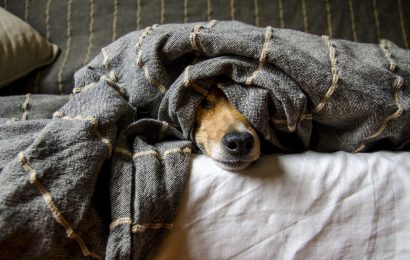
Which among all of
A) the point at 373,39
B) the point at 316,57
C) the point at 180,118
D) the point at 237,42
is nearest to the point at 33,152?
the point at 180,118

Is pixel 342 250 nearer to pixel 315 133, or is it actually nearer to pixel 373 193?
pixel 373 193

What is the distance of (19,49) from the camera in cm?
121

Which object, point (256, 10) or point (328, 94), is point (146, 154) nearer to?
point (328, 94)

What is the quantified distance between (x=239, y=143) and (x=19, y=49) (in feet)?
2.77

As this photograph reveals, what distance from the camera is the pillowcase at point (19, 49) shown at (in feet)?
3.88

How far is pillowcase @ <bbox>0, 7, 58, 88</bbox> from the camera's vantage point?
118 centimetres

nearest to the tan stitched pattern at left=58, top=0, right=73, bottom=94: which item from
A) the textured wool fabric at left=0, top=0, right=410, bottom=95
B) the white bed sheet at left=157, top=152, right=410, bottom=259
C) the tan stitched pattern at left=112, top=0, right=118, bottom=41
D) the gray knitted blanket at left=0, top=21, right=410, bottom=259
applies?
the textured wool fabric at left=0, top=0, right=410, bottom=95

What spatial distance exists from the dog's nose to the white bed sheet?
1.8 inches

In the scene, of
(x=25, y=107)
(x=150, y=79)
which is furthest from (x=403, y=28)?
(x=25, y=107)

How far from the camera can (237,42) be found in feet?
2.64

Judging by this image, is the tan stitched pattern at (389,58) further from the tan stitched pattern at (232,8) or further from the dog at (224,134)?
the tan stitched pattern at (232,8)

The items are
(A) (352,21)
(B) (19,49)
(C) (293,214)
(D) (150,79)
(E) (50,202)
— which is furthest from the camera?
(A) (352,21)

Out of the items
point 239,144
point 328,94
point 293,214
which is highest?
point 328,94

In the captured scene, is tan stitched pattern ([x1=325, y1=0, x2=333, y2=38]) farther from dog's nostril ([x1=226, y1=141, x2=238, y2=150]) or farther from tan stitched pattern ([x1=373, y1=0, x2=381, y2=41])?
dog's nostril ([x1=226, y1=141, x2=238, y2=150])
